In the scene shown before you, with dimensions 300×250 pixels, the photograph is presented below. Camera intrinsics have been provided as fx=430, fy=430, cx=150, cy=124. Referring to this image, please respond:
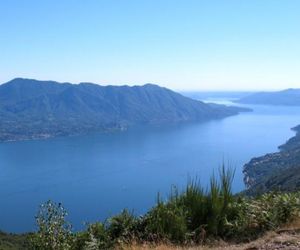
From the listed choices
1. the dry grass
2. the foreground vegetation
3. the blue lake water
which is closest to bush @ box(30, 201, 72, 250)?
the foreground vegetation

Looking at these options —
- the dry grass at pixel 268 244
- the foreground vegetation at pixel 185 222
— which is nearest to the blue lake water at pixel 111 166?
the foreground vegetation at pixel 185 222

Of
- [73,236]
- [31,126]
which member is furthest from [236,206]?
[31,126]

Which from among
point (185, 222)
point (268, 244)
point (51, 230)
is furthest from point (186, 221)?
point (51, 230)

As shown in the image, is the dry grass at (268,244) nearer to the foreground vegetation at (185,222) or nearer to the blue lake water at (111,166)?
the foreground vegetation at (185,222)

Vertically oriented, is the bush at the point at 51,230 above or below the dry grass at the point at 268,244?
above

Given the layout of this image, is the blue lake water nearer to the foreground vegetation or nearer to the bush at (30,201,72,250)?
the foreground vegetation
